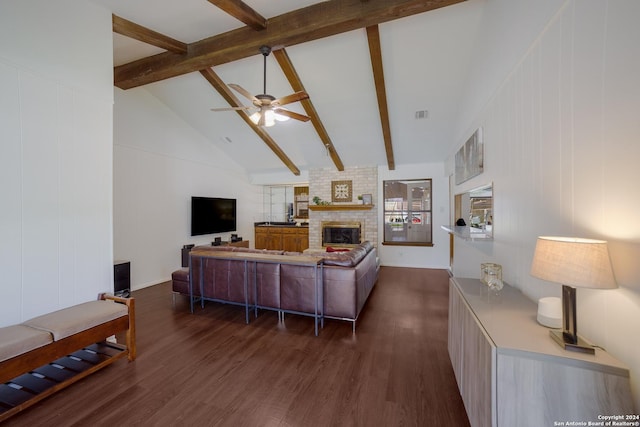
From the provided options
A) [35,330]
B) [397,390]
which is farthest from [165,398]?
[397,390]

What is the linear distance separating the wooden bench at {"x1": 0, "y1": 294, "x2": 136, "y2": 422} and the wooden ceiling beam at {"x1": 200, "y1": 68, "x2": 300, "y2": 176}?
12.1ft

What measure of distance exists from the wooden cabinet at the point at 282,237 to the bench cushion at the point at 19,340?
605cm

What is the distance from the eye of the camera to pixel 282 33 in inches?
122

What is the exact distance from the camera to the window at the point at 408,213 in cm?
651

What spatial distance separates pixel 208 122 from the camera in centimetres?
573

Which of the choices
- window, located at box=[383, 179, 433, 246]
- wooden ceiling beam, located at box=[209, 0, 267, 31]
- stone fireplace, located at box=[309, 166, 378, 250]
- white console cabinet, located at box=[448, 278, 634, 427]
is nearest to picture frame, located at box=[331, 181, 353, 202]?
stone fireplace, located at box=[309, 166, 378, 250]

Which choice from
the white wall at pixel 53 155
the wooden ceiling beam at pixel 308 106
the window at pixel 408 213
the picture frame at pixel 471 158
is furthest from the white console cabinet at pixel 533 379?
the window at pixel 408 213

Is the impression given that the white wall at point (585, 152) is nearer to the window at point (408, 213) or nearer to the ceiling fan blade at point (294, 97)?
the ceiling fan blade at point (294, 97)

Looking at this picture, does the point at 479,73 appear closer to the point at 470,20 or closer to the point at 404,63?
the point at 470,20

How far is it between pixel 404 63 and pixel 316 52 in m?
1.35

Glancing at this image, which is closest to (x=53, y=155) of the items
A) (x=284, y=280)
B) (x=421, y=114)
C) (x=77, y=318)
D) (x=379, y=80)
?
(x=77, y=318)

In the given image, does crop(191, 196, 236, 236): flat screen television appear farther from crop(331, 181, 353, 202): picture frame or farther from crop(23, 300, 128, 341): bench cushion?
crop(23, 300, 128, 341): bench cushion

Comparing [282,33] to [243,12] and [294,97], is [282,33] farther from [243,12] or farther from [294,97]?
[294,97]

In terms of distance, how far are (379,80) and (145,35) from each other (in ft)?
10.7
